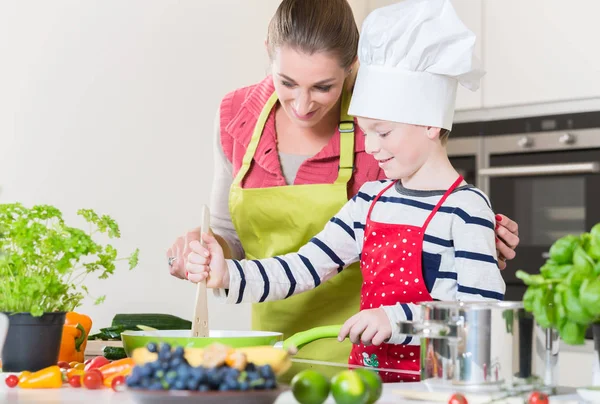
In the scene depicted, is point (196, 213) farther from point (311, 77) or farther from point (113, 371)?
point (113, 371)

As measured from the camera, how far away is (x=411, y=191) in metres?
1.48

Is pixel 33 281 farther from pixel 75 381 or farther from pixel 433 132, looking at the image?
pixel 433 132

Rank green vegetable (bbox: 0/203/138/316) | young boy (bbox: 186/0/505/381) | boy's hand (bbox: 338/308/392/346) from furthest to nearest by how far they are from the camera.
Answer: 1. young boy (bbox: 186/0/505/381)
2. boy's hand (bbox: 338/308/392/346)
3. green vegetable (bbox: 0/203/138/316)

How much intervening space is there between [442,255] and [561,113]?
5.80ft

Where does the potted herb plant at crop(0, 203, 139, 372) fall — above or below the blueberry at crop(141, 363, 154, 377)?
above

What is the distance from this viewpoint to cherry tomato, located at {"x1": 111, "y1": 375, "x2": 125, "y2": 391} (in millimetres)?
945

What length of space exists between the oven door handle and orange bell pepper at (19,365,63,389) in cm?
224

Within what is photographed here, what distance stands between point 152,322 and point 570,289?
117cm

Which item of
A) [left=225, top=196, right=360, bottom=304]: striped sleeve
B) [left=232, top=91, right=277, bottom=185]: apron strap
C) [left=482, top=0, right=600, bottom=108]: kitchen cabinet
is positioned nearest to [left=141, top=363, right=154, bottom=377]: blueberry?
[left=225, top=196, right=360, bottom=304]: striped sleeve

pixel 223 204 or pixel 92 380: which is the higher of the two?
pixel 223 204

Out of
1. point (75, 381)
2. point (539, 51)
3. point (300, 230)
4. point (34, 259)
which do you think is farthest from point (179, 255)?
point (539, 51)

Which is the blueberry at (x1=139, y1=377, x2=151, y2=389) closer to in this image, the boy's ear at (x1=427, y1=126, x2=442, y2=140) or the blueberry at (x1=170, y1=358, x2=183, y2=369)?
the blueberry at (x1=170, y1=358, x2=183, y2=369)

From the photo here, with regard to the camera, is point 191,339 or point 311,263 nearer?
point 191,339

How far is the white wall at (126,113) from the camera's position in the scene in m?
2.58
